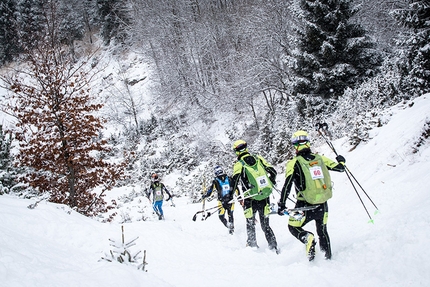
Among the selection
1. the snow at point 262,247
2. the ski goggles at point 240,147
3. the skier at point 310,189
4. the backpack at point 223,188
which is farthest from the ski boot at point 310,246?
the backpack at point 223,188

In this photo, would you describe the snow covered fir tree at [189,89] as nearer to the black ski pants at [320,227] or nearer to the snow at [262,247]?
the snow at [262,247]

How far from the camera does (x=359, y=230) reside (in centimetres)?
481

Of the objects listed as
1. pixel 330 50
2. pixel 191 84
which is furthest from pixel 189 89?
pixel 330 50

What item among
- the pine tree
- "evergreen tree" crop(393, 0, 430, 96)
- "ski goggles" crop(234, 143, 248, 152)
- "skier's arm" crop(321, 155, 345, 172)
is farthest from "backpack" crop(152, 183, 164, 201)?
"evergreen tree" crop(393, 0, 430, 96)

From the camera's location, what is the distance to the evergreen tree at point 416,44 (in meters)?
9.67

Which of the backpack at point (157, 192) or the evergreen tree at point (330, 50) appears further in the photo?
the evergreen tree at point (330, 50)

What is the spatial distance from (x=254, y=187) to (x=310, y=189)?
1547mm

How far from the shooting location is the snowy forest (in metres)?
8.07

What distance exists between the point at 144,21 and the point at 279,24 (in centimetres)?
1631

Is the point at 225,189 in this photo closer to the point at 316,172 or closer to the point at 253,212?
the point at 253,212

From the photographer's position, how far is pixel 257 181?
17.8 feet

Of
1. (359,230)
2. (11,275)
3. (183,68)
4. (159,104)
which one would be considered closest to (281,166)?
(359,230)

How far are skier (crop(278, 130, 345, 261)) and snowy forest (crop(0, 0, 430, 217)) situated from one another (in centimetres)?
420

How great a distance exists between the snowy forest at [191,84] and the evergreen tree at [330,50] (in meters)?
0.06
